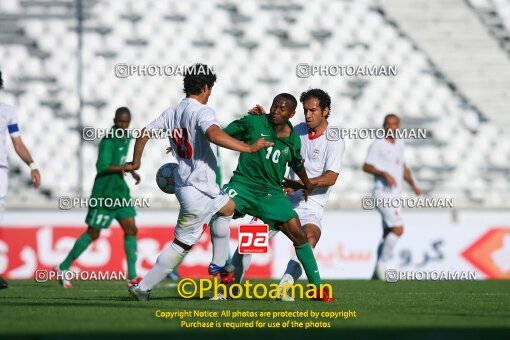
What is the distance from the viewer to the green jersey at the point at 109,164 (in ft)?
42.5

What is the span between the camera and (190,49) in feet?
63.2

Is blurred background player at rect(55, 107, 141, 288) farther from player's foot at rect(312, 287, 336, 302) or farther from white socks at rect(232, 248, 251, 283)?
player's foot at rect(312, 287, 336, 302)

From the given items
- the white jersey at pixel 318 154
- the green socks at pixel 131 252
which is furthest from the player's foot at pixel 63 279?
the white jersey at pixel 318 154

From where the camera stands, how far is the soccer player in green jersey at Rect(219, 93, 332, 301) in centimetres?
941

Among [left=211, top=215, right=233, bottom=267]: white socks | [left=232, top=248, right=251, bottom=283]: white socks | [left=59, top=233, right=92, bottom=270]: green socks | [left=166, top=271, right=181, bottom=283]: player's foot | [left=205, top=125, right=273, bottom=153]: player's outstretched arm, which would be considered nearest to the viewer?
[left=205, top=125, right=273, bottom=153]: player's outstretched arm

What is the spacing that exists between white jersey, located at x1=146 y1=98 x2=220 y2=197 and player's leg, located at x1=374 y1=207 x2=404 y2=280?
6.51m

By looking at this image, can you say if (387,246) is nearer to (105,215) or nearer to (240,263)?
(105,215)

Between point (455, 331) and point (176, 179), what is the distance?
3208 millimetres

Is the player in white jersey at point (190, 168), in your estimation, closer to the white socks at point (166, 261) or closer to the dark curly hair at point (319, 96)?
the white socks at point (166, 261)

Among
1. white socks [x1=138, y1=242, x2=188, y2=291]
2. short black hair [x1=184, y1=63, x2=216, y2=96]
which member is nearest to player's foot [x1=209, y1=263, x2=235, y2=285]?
white socks [x1=138, y1=242, x2=188, y2=291]

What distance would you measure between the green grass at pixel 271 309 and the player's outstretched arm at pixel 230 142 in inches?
51.7

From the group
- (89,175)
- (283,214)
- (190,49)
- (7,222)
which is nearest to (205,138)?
(283,214)

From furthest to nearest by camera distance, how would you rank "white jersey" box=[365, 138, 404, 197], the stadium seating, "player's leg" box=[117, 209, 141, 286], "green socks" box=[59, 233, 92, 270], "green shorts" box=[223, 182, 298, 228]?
the stadium seating
"white jersey" box=[365, 138, 404, 197]
"player's leg" box=[117, 209, 141, 286]
"green socks" box=[59, 233, 92, 270]
"green shorts" box=[223, 182, 298, 228]

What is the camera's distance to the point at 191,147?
8.95 m
